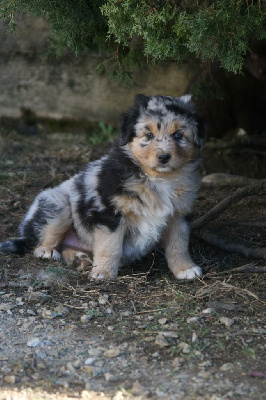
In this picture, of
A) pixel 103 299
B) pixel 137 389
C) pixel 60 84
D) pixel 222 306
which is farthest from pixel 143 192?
pixel 60 84

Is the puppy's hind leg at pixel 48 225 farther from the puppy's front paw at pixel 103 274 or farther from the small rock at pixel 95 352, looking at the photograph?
the small rock at pixel 95 352

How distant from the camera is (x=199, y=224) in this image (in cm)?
616

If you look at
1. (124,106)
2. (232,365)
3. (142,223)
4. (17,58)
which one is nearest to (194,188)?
(142,223)

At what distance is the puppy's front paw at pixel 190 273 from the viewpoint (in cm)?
527

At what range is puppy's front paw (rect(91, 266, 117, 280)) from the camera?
521cm

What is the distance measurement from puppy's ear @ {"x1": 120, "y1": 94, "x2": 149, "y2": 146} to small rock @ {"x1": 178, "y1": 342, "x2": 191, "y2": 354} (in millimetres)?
1822

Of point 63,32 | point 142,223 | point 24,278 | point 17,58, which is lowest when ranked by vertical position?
point 24,278

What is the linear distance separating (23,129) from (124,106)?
164 centimetres

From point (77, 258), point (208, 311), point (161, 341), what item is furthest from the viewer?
point (77, 258)

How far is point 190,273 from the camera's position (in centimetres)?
529

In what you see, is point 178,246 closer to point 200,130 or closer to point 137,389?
point 200,130

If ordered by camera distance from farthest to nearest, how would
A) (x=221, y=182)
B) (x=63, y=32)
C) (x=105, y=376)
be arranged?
1. (x=221, y=182)
2. (x=63, y=32)
3. (x=105, y=376)

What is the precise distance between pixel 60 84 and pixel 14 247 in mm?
4662

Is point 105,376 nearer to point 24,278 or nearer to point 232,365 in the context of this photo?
point 232,365
